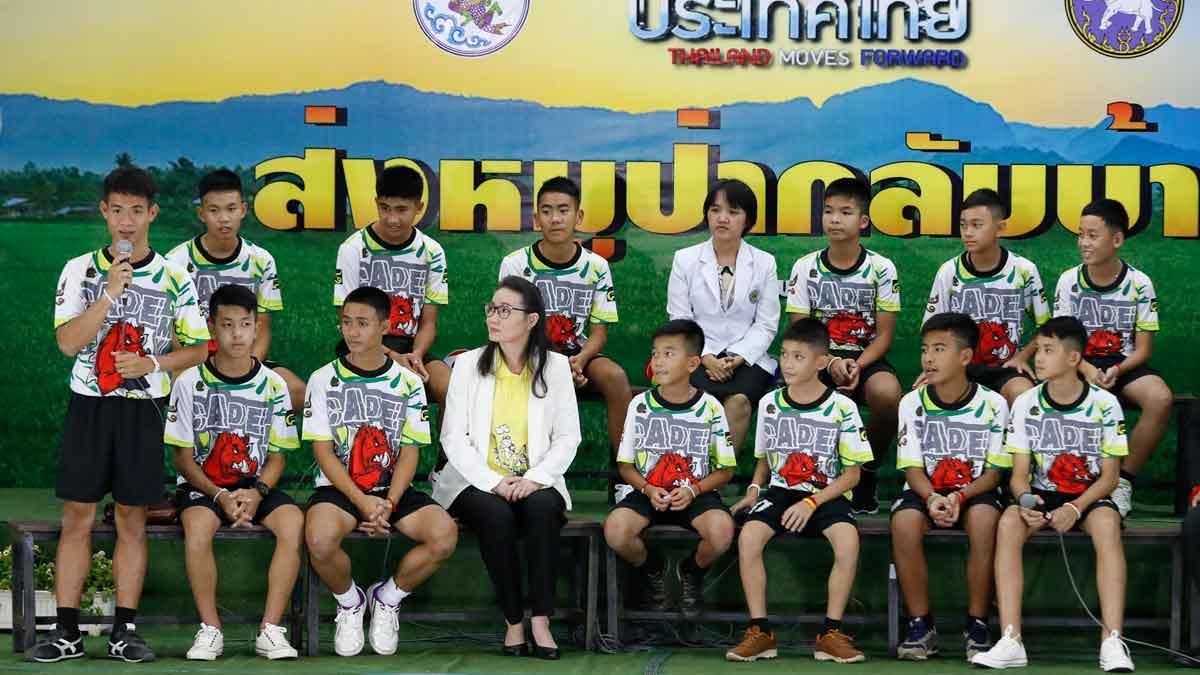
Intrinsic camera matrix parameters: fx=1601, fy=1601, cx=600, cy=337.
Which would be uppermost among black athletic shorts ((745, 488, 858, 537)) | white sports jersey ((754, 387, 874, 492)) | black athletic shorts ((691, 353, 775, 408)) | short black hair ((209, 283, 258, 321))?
short black hair ((209, 283, 258, 321))

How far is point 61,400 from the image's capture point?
7.11m

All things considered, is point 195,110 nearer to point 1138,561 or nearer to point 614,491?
point 614,491

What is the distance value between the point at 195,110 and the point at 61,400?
4.66 ft

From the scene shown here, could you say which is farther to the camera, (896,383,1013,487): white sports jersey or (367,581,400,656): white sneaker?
(896,383,1013,487): white sports jersey

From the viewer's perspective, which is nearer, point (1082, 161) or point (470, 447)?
point (470, 447)

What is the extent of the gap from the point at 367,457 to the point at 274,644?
717 millimetres

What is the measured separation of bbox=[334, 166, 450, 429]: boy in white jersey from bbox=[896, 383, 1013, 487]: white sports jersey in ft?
6.24

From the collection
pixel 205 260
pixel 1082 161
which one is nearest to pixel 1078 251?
pixel 1082 161

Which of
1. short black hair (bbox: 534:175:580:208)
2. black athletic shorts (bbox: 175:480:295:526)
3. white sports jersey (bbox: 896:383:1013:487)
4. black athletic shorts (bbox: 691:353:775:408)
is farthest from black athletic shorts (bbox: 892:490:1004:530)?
black athletic shorts (bbox: 175:480:295:526)

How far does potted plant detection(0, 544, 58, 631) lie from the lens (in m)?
5.61

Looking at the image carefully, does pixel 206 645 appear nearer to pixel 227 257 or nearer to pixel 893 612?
pixel 227 257

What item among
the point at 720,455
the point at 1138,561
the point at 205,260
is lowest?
the point at 1138,561

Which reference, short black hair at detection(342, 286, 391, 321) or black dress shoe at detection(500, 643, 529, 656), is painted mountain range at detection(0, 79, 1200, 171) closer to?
short black hair at detection(342, 286, 391, 321)

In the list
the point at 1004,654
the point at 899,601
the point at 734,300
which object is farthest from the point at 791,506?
the point at 734,300
